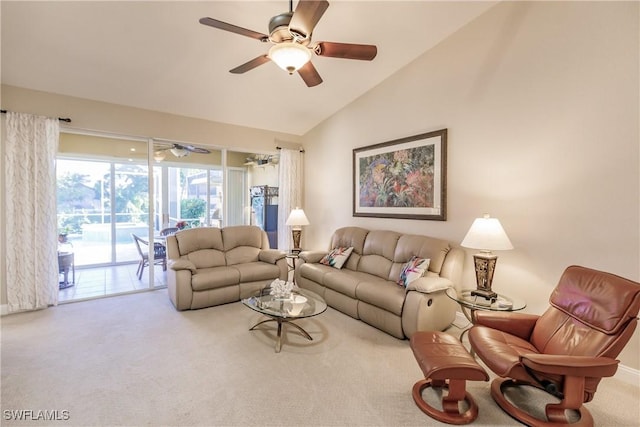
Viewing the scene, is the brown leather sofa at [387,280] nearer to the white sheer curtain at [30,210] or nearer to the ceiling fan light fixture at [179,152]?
the ceiling fan light fixture at [179,152]

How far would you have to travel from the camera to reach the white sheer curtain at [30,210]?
3383 mm

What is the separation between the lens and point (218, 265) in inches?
167

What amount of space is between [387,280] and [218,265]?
7.83 feet

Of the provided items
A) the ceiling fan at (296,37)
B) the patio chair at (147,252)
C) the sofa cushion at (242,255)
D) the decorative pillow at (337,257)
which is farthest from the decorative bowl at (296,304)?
the patio chair at (147,252)

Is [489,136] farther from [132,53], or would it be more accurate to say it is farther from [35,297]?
[35,297]

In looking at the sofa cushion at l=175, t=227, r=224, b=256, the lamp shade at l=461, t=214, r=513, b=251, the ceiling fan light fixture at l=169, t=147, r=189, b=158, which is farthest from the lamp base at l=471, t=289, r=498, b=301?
the ceiling fan light fixture at l=169, t=147, r=189, b=158

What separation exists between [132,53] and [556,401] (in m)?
4.90

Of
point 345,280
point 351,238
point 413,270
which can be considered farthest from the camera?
point 351,238

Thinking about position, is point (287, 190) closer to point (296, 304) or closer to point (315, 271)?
point (315, 271)

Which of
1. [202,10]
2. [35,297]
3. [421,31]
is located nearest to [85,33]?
[202,10]

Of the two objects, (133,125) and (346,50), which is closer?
(346,50)

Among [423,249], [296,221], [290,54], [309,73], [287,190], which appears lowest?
[423,249]

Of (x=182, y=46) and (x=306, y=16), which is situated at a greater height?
(x=182, y=46)

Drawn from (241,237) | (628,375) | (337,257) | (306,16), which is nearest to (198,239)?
(241,237)
